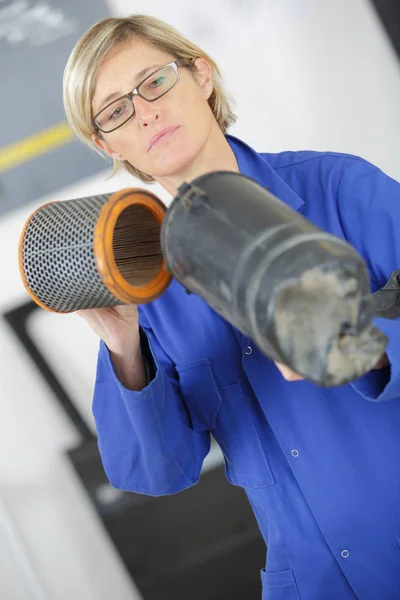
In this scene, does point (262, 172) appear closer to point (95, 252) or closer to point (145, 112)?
point (145, 112)

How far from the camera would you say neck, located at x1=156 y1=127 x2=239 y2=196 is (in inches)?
41.4

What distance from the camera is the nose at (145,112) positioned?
1.02m

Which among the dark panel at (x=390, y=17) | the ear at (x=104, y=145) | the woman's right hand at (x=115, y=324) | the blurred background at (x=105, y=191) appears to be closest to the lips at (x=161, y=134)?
the ear at (x=104, y=145)

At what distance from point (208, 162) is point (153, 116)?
0.11m

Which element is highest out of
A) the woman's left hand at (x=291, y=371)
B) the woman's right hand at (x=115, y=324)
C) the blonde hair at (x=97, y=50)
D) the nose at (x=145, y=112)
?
the blonde hair at (x=97, y=50)

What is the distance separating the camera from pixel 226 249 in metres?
0.67

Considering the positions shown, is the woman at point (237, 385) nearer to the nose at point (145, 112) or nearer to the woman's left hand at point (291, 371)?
the nose at point (145, 112)

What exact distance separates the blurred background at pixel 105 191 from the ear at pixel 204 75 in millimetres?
519

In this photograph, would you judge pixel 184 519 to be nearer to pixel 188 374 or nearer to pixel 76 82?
pixel 188 374

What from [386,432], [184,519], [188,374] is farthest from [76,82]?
[184,519]

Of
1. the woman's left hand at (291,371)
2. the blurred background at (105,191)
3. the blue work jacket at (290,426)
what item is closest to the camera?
the woman's left hand at (291,371)

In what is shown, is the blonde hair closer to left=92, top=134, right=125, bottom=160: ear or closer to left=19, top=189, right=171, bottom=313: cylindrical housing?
left=92, top=134, right=125, bottom=160: ear

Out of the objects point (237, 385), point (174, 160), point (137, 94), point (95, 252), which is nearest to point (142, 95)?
point (137, 94)

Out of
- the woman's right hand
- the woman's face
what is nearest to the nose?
the woman's face
